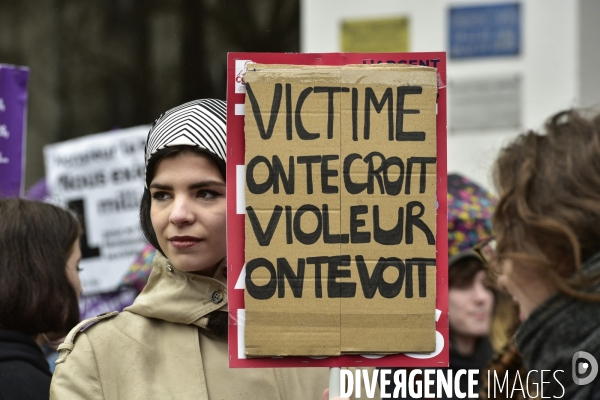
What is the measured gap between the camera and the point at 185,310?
270cm

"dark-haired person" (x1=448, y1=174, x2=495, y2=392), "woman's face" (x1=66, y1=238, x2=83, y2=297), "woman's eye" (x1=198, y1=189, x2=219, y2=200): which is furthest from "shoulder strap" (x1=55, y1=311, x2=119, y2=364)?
"dark-haired person" (x1=448, y1=174, x2=495, y2=392)

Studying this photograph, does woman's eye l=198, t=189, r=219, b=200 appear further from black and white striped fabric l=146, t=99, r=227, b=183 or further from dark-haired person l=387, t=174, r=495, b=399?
dark-haired person l=387, t=174, r=495, b=399

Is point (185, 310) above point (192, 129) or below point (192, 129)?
below

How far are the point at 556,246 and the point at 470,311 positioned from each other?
2.25m

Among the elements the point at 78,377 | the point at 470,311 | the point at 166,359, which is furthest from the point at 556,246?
the point at 470,311

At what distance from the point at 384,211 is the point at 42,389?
4.31ft

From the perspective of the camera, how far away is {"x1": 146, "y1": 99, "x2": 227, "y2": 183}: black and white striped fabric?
2.72 metres

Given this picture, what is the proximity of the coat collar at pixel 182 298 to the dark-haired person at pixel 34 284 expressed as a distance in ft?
1.93

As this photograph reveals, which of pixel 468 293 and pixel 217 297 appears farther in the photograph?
pixel 468 293

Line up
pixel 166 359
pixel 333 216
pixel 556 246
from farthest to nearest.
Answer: pixel 166 359 → pixel 333 216 → pixel 556 246

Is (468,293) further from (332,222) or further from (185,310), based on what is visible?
(332,222)

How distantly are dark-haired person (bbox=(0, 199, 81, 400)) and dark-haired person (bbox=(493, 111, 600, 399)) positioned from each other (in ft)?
5.28

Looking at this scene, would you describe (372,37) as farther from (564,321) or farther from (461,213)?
(564,321)

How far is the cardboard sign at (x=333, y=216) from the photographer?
7.93 ft
